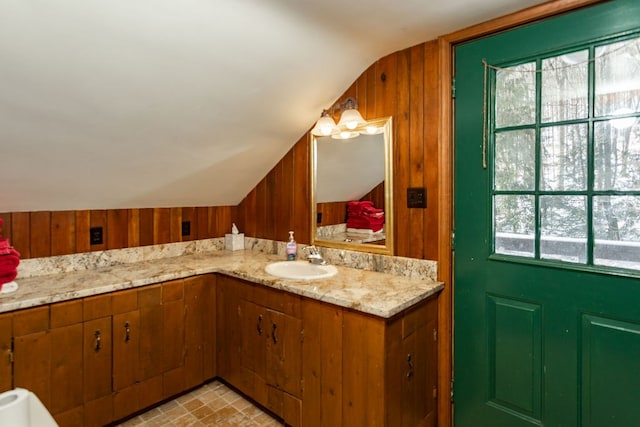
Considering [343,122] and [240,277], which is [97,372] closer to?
[240,277]

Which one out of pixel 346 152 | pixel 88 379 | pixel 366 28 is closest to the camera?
pixel 366 28

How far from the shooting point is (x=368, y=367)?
161 cm

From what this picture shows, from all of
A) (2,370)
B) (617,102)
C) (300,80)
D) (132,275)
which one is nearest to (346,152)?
(300,80)

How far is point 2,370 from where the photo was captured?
166 cm

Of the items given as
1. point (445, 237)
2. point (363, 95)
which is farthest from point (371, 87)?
point (445, 237)

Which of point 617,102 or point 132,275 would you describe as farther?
point 132,275

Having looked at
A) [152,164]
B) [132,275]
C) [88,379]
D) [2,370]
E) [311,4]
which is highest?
[311,4]

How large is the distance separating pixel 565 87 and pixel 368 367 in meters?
1.50

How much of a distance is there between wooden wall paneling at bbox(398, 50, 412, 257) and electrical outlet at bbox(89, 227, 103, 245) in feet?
6.27

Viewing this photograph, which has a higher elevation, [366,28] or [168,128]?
[366,28]

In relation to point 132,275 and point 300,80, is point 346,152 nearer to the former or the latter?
point 300,80

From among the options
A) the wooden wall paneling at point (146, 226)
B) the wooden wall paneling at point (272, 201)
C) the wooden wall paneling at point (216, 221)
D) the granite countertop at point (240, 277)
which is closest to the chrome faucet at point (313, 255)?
the granite countertop at point (240, 277)

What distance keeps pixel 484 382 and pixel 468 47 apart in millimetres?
1693

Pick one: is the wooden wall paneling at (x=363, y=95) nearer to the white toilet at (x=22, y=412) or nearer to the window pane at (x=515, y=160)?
the window pane at (x=515, y=160)
